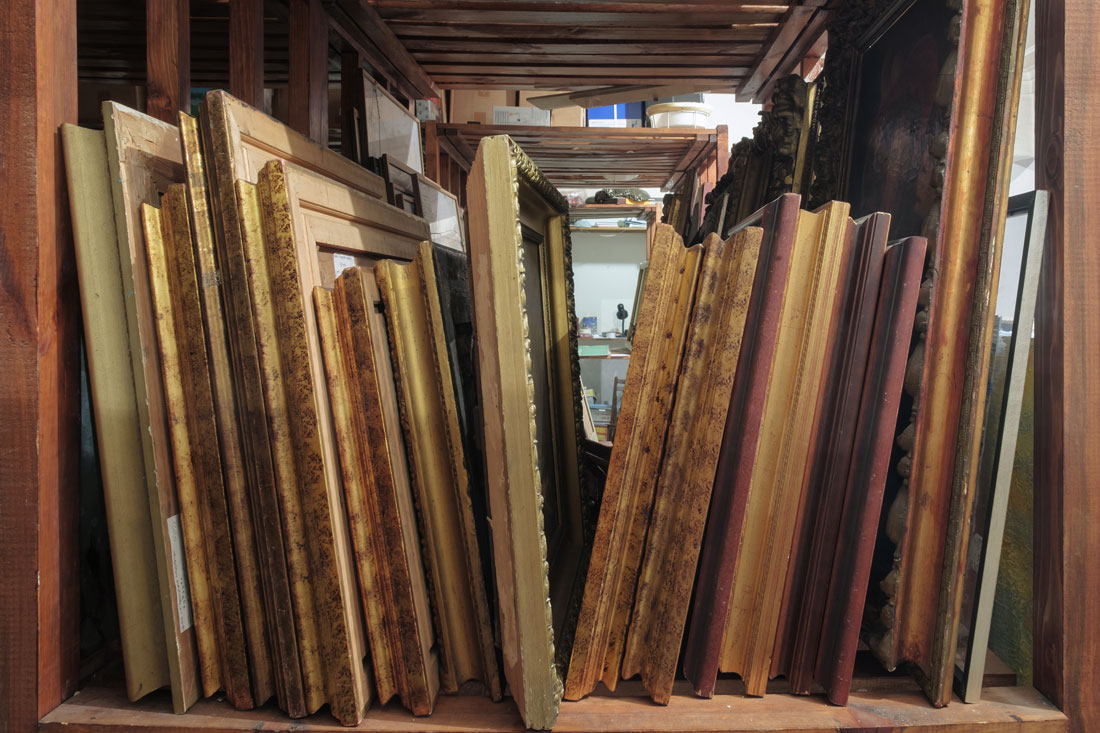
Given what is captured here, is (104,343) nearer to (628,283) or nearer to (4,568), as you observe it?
(4,568)

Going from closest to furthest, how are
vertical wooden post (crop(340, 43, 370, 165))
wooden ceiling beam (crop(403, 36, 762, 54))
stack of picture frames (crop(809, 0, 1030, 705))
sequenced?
stack of picture frames (crop(809, 0, 1030, 705)) → wooden ceiling beam (crop(403, 36, 762, 54)) → vertical wooden post (crop(340, 43, 370, 165))

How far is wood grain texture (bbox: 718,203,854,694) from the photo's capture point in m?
0.80

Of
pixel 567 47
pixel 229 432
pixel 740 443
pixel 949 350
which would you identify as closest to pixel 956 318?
pixel 949 350

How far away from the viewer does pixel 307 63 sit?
4.66 ft

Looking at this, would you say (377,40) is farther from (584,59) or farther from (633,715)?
(633,715)

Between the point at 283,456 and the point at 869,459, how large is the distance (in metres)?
0.70

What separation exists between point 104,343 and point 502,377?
18.8 inches

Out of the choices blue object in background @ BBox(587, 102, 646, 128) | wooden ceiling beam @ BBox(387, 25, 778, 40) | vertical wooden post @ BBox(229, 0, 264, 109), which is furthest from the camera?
blue object in background @ BBox(587, 102, 646, 128)

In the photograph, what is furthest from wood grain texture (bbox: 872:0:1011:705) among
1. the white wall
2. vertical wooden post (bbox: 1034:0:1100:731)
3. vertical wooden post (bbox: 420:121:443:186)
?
the white wall

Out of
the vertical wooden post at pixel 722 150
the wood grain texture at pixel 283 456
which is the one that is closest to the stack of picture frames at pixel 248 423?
the wood grain texture at pixel 283 456

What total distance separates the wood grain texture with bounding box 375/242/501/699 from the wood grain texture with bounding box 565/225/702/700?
14 centimetres

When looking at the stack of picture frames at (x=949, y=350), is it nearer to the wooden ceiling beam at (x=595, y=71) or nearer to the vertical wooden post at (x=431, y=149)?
the wooden ceiling beam at (x=595, y=71)

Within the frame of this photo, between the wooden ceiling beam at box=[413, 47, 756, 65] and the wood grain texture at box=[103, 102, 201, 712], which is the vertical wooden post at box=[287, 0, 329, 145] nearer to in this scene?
the wooden ceiling beam at box=[413, 47, 756, 65]

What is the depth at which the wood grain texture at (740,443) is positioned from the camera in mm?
776
